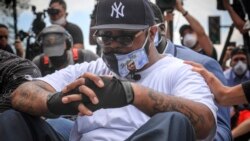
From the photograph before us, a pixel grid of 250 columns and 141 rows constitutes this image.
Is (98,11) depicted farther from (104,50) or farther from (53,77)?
(53,77)

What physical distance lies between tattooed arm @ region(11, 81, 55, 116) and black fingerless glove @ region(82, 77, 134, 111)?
31cm

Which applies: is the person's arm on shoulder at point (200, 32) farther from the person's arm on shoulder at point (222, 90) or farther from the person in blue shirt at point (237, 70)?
the person's arm on shoulder at point (222, 90)

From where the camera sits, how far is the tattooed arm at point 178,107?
288 cm

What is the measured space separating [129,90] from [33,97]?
0.63m

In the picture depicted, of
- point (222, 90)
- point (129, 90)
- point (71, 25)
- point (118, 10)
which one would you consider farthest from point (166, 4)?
point (129, 90)

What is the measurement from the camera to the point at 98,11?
10.9ft

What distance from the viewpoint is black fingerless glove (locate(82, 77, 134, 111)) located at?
9.16ft

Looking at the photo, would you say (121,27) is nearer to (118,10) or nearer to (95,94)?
(118,10)

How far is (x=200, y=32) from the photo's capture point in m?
6.49

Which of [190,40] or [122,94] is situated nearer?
[122,94]

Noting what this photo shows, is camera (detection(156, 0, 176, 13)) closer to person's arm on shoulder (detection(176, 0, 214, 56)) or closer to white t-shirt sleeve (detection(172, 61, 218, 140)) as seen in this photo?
person's arm on shoulder (detection(176, 0, 214, 56))

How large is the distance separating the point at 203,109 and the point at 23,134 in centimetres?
89

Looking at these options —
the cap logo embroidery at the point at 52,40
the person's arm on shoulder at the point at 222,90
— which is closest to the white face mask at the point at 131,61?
the person's arm on shoulder at the point at 222,90

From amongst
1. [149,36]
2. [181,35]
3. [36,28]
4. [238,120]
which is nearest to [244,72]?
[181,35]
